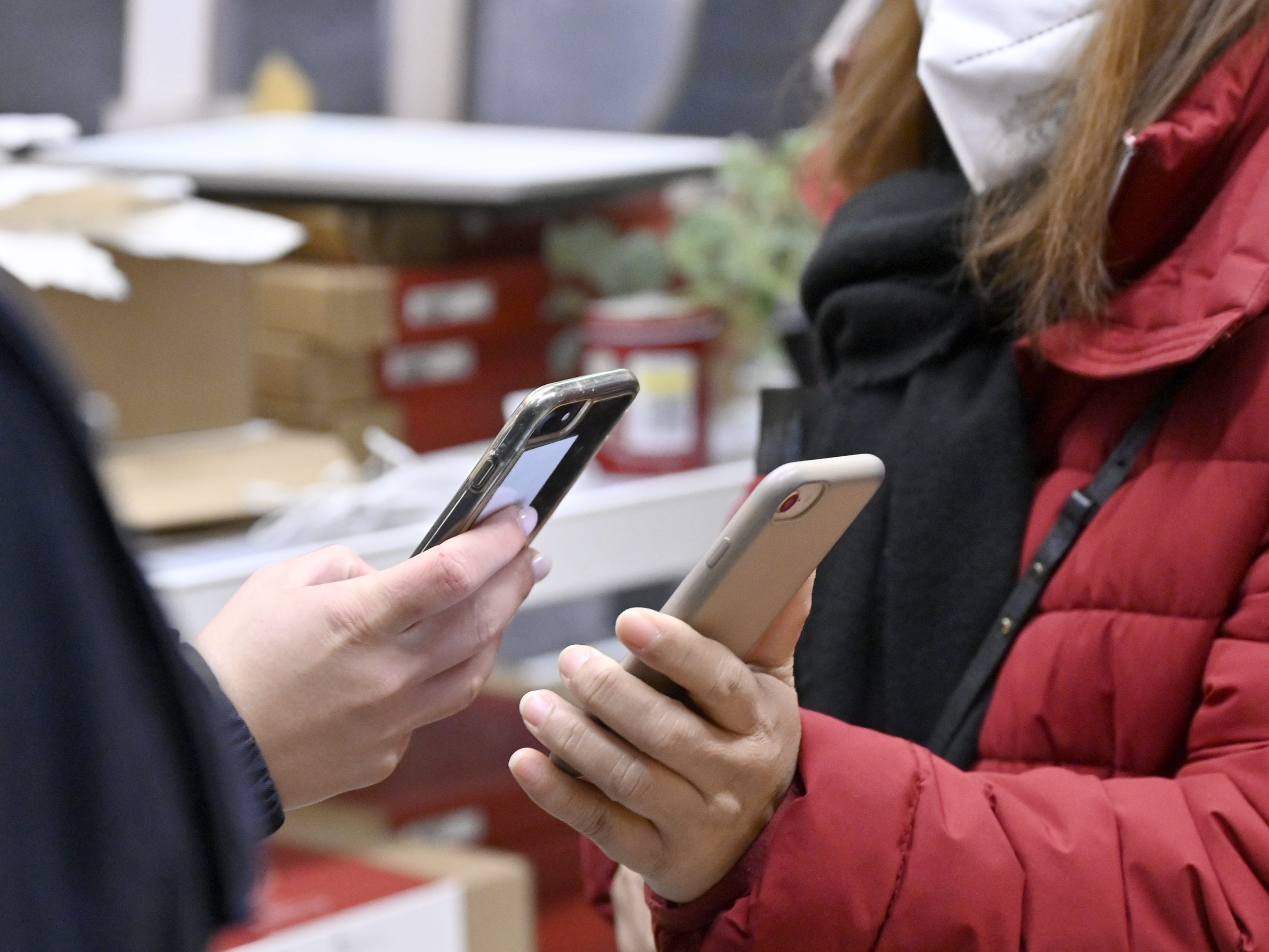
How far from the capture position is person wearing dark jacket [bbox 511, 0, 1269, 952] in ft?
2.03

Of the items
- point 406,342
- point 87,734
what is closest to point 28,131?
point 406,342

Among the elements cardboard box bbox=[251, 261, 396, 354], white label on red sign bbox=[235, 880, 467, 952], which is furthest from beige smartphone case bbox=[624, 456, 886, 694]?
cardboard box bbox=[251, 261, 396, 354]

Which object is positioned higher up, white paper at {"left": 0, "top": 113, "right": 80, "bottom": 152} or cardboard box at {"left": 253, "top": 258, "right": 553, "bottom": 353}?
white paper at {"left": 0, "top": 113, "right": 80, "bottom": 152}

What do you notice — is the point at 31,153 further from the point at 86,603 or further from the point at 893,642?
the point at 86,603

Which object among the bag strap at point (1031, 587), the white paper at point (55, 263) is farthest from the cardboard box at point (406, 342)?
the bag strap at point (1031, 587)

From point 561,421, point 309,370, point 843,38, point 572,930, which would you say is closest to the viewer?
point 561,421

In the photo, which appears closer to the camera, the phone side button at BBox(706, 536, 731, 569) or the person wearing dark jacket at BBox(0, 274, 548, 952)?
the person wearing dark jacket at BBox(0, 274, 548, 952)

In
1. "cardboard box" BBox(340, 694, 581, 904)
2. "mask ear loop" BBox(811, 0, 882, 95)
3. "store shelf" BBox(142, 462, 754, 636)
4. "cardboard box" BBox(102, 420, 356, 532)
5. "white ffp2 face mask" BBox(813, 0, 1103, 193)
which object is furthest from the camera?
"cardboard box" BBox(340, 694, 581, 904)

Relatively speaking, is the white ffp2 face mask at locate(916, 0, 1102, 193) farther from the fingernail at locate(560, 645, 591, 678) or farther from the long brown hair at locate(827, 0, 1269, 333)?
the fingernail at locate(560, 645, 591, 678)

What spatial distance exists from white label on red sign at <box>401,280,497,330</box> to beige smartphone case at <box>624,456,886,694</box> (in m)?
1.08

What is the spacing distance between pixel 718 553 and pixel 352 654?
0.20 m

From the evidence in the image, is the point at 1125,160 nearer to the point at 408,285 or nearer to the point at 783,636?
the point at 783,636

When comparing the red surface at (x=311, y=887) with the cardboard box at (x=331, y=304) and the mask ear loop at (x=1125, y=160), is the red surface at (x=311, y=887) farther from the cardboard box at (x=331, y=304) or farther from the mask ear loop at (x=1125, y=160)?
the mask ear loop at (x=1125, y=160)

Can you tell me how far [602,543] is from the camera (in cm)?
146
